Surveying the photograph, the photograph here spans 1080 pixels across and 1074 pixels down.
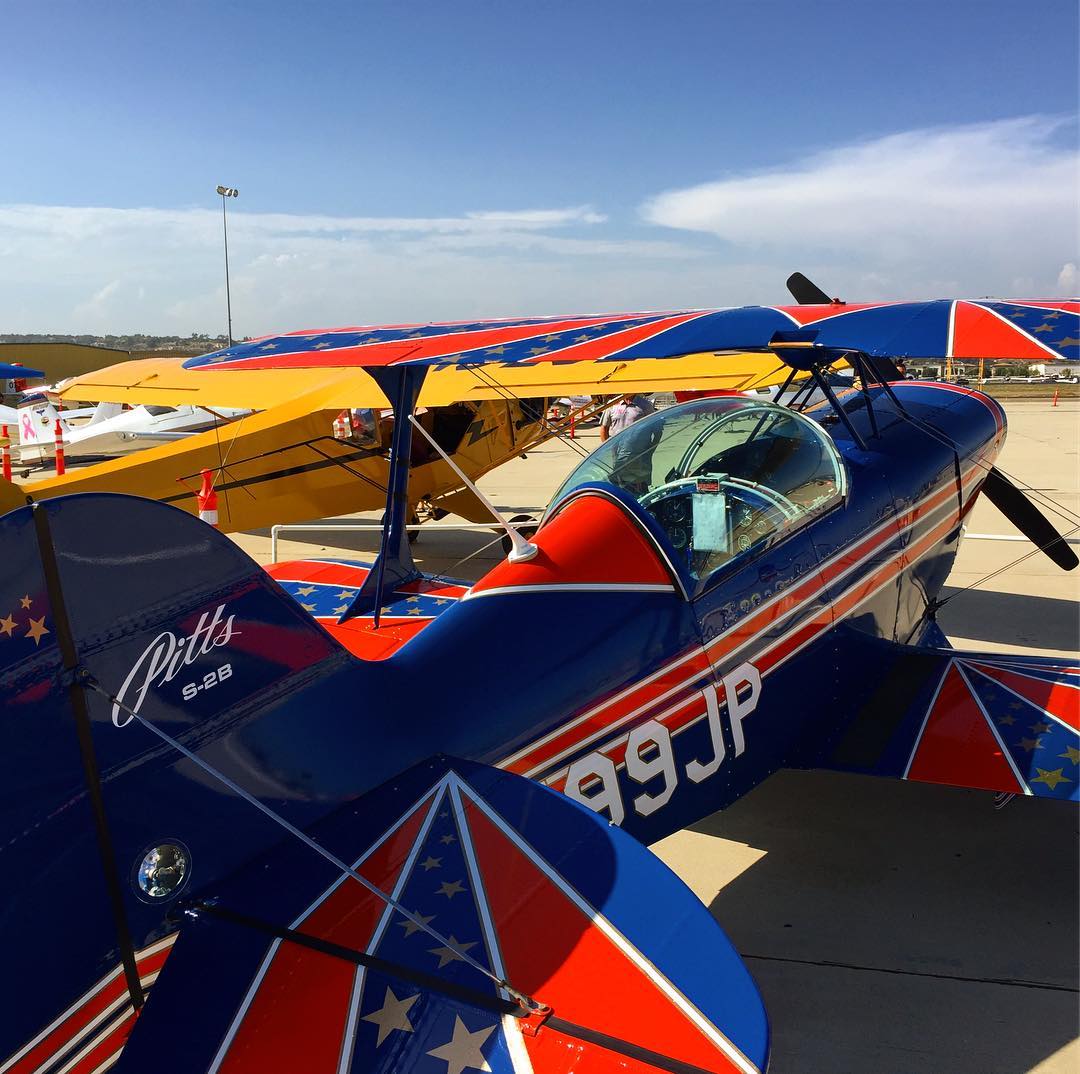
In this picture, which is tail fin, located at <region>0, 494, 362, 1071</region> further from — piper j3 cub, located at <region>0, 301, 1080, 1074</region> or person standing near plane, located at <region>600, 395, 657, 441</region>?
person standing near plane, located at <region>600, 395, 657, 441</region>

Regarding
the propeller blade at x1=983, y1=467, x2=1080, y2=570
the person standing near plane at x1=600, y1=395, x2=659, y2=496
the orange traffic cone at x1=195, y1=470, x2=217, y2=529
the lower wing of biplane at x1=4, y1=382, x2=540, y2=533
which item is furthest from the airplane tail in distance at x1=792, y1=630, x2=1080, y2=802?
the orange traffic cone at x1=195, y1=470, x2=217, y2=529

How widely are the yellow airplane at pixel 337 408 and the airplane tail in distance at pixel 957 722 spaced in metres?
1.97

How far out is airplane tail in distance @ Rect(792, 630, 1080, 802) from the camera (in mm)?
3531

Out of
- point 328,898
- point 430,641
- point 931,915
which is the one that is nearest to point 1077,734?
point 931,915

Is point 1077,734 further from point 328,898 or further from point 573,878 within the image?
point 328,898

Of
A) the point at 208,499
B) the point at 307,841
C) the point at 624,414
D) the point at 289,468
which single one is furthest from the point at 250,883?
the point at 624,414

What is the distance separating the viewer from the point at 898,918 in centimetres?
352

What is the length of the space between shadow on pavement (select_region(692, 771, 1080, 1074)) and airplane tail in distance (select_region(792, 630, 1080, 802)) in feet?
1.61

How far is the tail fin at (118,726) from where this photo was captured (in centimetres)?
162

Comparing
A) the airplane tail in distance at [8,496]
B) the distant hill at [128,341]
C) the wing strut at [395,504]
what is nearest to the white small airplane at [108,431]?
the airplane tail in distance at [8,496]

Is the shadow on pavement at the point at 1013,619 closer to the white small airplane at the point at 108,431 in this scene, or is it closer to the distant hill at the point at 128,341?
the white small airplane at the point at 108,431

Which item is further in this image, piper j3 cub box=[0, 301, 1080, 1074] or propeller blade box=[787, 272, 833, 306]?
propeller blade box=[787, 272, 833, 306]

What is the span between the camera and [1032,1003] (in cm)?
305

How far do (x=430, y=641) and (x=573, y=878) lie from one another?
0.91m
